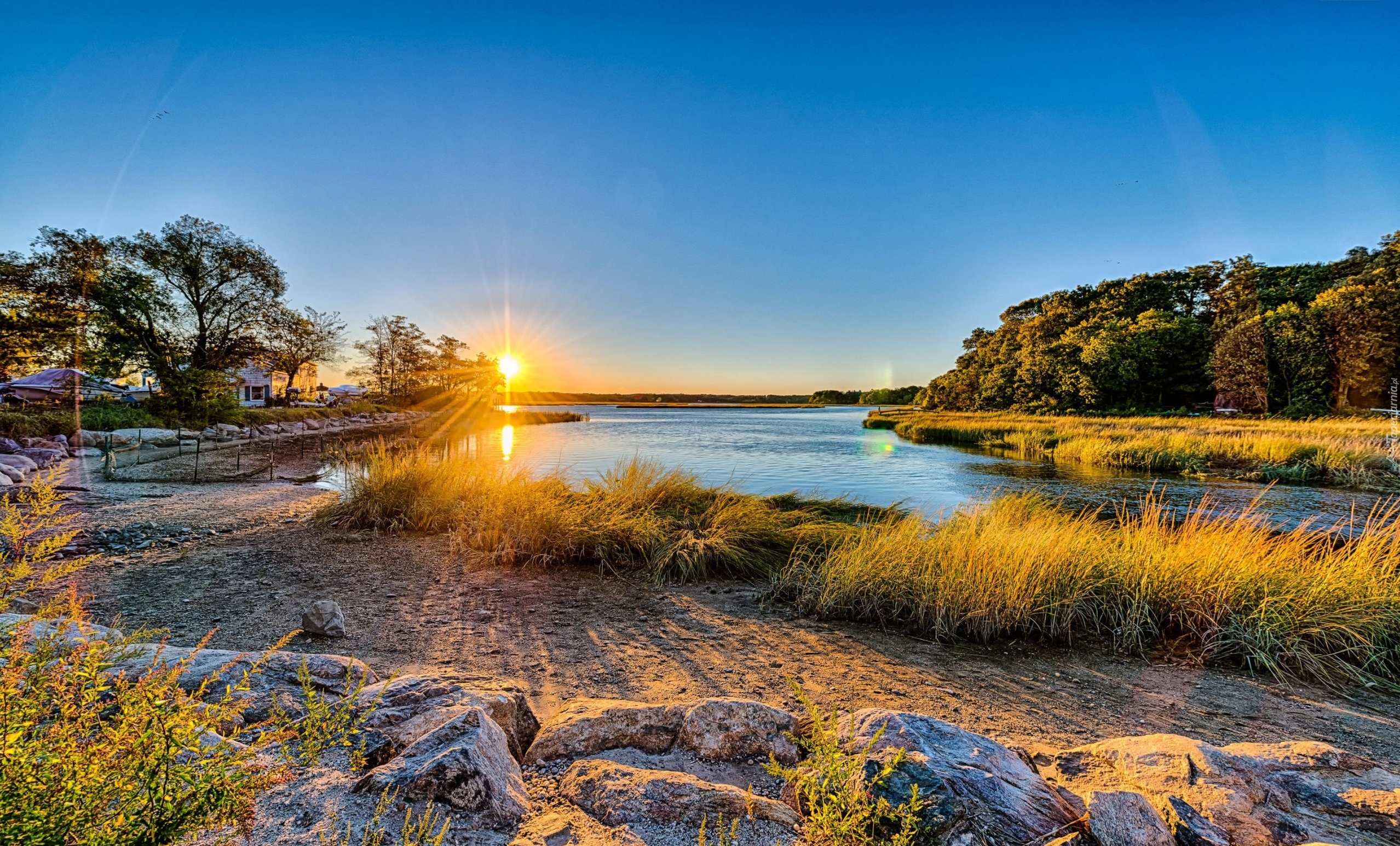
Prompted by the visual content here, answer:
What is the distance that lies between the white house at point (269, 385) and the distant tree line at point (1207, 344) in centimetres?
5758

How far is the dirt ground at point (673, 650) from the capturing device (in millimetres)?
3131

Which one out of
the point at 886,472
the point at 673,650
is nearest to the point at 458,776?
the point at 673,650

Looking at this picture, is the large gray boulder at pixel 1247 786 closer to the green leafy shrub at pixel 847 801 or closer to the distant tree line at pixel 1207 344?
the green leafy shrub at pixel 847 801

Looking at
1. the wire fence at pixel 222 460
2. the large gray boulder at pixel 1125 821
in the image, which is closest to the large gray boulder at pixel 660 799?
the large gray boulder at pixel 1125 821

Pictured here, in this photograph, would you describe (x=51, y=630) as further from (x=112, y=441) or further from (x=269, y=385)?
(x=269, y=385)

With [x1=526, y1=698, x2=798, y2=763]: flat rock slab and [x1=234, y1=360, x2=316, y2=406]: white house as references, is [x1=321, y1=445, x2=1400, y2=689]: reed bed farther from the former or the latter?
[x1=234, y1=360, x2=316, y2=406]: white house

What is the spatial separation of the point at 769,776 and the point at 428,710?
137cm

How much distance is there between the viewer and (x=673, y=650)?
3.92 metres

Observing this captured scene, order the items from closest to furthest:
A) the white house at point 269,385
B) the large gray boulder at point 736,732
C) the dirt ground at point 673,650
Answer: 1. the large gray boulder at point 736,732
2. the dirt ground at point 673,650
3. the white house at point 269,385

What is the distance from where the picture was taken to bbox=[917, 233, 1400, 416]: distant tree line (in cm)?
3050

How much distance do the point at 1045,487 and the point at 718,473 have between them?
885cm

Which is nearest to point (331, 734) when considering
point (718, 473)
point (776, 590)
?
point (776, 590)

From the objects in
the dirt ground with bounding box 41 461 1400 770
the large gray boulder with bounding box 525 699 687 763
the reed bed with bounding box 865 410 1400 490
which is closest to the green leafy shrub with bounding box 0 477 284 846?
the large gray boulder with bounding box 525 699 687 763

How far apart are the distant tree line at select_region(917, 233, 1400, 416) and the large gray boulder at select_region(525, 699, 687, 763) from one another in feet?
146
